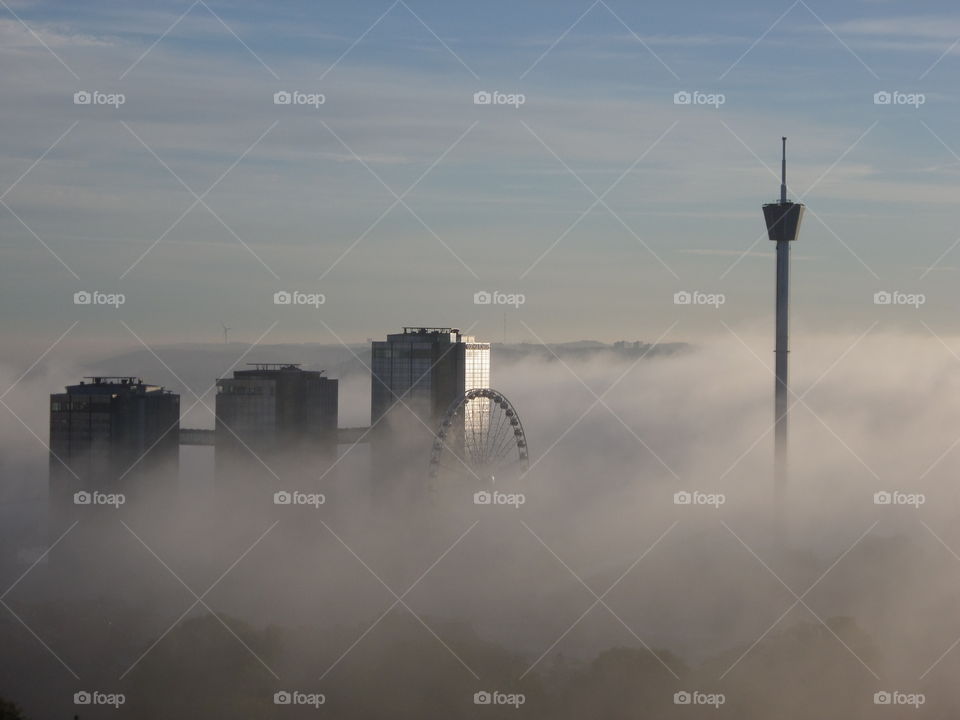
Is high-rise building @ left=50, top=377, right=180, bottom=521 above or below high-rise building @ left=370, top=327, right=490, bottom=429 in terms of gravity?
below

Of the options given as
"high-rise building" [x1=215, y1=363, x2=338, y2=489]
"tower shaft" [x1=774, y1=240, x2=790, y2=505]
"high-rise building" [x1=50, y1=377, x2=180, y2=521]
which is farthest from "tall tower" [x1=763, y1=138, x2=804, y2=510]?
"high-rise building" [x1=50, y1=377, x2=180, y2=521]

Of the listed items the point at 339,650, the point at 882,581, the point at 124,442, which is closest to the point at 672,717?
the point at 339,650

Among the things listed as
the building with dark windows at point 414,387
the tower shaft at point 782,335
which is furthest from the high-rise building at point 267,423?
the tower shaft at point 782,335

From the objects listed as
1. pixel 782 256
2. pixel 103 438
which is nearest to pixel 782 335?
pixel 782 256

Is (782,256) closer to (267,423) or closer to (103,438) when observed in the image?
(267,423)

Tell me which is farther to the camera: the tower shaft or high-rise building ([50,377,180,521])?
high-rise building ([50,377,180,521])

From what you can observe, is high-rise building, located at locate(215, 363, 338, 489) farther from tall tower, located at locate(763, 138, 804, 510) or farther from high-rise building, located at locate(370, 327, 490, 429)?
tall tower, located at locate(763, 138, 804, 510)

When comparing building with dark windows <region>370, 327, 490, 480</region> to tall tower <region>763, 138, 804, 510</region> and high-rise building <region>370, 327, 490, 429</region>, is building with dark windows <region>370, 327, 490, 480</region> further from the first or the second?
tall tower <region>763, 138, 804, 510</region>
